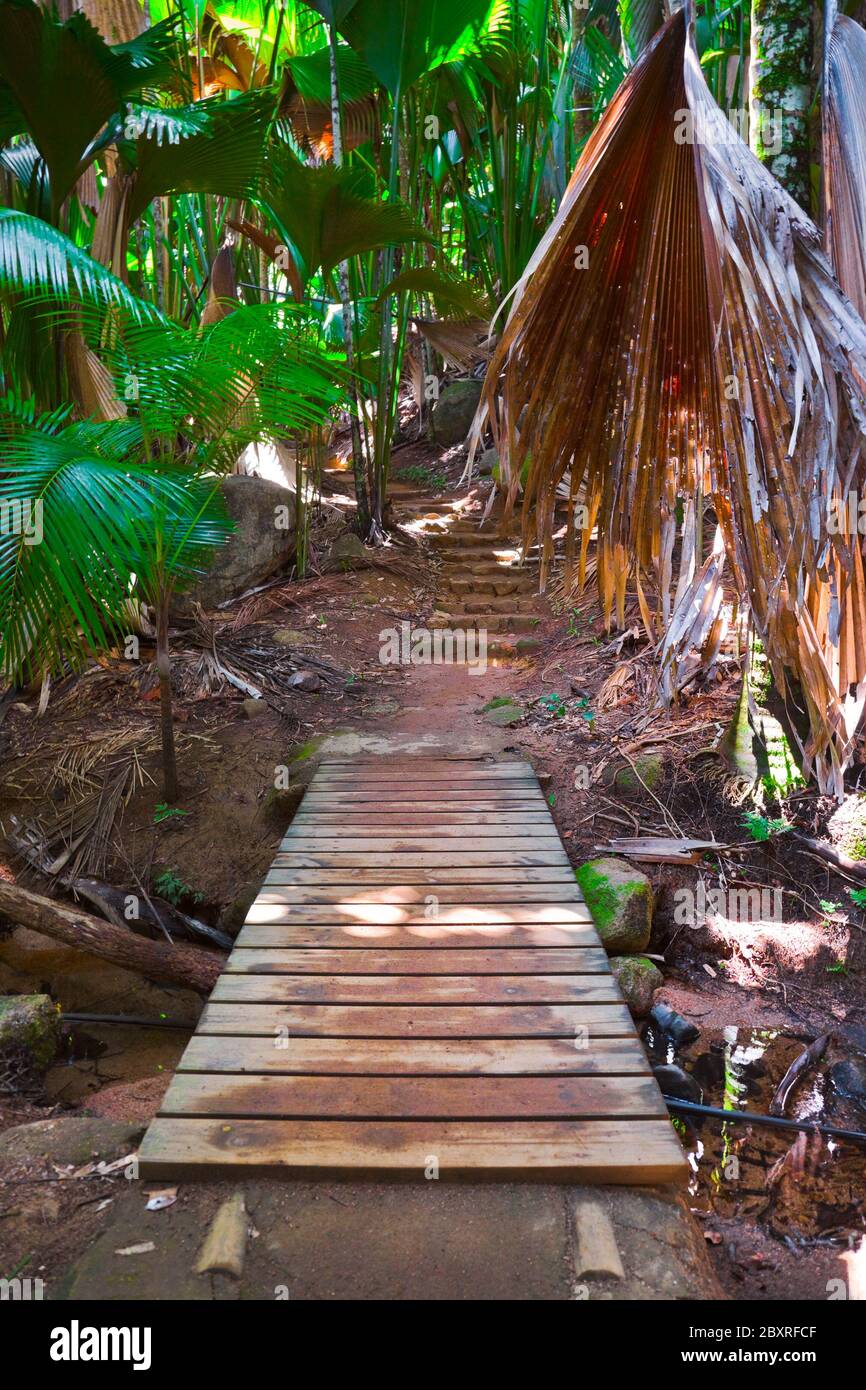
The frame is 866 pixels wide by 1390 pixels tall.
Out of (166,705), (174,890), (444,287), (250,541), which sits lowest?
(174,890)

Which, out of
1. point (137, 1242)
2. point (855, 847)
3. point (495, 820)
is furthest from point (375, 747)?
point (137, 1242)

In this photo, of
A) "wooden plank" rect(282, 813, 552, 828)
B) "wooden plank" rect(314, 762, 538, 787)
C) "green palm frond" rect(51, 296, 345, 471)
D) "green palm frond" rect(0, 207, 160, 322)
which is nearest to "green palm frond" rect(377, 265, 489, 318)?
"green palm frond" rect(51, 296, 345, 471)

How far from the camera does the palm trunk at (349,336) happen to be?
6.71m

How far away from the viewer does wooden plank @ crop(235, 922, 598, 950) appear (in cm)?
276

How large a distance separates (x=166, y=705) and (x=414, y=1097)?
7.80ft

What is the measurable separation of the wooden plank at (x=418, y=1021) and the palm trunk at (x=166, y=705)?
1790 millimetres

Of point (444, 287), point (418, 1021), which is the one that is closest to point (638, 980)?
point (418, 1021)

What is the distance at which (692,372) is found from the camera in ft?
8.80

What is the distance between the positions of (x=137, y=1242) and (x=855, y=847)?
319 centimetres

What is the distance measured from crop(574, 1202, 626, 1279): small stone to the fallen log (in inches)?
82.6

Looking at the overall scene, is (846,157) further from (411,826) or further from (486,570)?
(486,570)

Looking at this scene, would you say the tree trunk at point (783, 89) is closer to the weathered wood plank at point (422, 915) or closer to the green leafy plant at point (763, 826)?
the green leafy plant at point (763, 826)

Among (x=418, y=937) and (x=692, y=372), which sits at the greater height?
(x=692, y=372)
